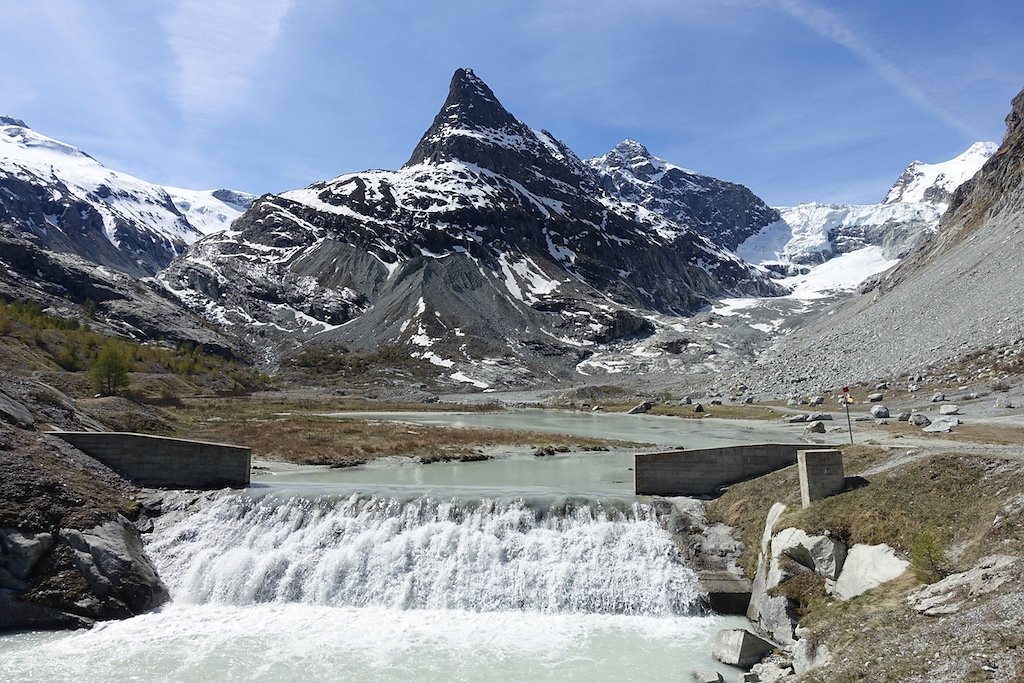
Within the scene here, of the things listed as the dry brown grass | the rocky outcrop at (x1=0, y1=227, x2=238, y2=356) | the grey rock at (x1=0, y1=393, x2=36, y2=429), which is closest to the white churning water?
the grey rock at (x1=0, y1=393, x2=36, y2=429)

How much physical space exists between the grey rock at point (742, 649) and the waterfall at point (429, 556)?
4.01 m

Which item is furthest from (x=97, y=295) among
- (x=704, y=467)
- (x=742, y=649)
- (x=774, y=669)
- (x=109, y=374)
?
(x=774, y=669)

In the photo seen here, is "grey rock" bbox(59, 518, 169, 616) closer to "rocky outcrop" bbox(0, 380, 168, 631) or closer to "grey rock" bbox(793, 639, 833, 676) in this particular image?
"rocky outcrop" bbox(0, 380, 168, 631)

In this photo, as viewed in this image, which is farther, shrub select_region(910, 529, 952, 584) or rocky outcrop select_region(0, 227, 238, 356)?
rocky outcrop select_region(0, 227, 238, 356)

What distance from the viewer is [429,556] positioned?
25.1 metres

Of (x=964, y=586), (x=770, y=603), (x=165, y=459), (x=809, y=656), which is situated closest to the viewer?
(x=964, y=586)

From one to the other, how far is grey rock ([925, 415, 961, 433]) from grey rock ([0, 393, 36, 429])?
1932 inches

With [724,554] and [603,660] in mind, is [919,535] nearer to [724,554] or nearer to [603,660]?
[724,554]

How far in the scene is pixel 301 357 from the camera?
186 metres

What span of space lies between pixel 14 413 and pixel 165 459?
677cm

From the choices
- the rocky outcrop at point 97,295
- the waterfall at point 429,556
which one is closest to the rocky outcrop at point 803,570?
the waterfall at point 429,556

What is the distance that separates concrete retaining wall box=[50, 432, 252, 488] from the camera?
30.2 m

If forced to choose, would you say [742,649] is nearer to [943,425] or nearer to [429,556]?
[429,556]

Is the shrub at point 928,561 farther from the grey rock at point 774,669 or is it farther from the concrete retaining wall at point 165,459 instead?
the concrete retaining wall at point 165,459
